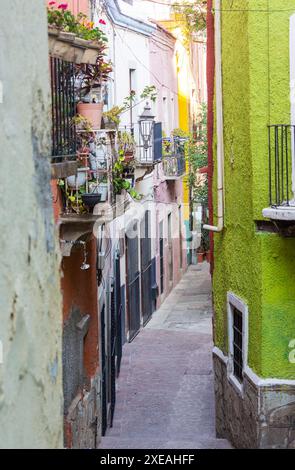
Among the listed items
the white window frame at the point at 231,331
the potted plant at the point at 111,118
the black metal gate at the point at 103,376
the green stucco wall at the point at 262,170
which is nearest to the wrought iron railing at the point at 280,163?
the green stucco wall at the point at 262,170

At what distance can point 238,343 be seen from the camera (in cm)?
1173

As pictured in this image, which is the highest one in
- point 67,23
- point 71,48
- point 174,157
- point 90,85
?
point 67,23

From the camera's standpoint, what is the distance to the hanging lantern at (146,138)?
1927cm

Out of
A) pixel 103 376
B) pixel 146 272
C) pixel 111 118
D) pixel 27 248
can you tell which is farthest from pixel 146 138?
pixel 27 248

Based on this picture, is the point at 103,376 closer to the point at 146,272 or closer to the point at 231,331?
the point at 231,331

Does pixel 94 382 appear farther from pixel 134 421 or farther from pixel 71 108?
pixel 71 108

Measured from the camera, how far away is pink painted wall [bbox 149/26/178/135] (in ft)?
82.2

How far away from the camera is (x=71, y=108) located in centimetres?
892

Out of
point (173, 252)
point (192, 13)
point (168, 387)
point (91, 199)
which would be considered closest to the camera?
point (91, 199)

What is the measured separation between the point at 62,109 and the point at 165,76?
62.5ft

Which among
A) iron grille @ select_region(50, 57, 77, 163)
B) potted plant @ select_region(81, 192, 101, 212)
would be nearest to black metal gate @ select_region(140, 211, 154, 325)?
potted plant @ select_region(81, 192, 101, 212)

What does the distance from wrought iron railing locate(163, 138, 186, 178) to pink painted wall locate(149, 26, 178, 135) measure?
70cm

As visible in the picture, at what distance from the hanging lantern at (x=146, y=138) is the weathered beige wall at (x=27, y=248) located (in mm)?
16362
